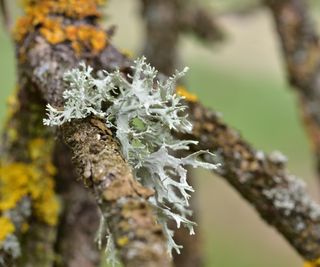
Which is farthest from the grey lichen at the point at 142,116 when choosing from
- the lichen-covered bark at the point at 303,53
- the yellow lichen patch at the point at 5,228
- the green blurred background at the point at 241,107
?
the green blurred background at the point at 241,107

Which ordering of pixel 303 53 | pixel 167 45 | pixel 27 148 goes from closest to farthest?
pixel 27 148 → pixel 303 53 → pixel 167 45

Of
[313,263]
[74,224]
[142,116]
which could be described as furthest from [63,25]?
[313,263]

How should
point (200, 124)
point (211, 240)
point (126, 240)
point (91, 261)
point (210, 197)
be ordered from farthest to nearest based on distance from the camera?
point (210, 197) → point (211, 240) → point (91, 261) → point (200, 124) → point (126, 240)

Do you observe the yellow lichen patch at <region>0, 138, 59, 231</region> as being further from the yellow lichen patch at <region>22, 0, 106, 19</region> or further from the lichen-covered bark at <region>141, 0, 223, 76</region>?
the lichen-covered bark at <region>141, 0, 223, 76</region>

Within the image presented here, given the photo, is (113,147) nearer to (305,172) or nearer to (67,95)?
(67,95)

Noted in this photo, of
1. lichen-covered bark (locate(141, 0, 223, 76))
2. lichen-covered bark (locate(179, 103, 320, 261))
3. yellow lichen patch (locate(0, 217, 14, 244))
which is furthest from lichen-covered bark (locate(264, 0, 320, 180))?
yellow lichen patch (locate(0, 217, 14, 244))

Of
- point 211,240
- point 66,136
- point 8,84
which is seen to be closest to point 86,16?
point 66,136

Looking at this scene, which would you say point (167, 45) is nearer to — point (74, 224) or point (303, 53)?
point (303, 53)

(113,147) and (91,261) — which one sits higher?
(91,261)

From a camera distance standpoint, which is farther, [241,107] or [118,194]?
[241,107]
